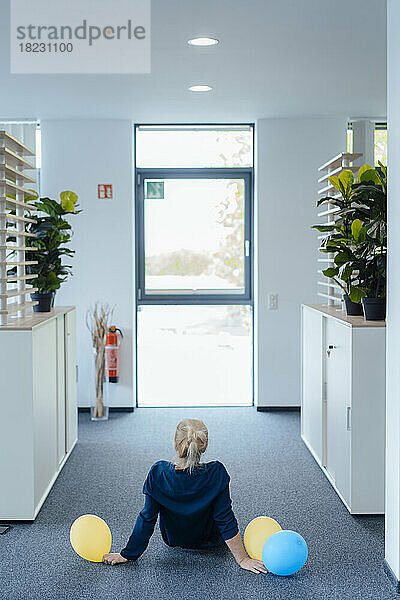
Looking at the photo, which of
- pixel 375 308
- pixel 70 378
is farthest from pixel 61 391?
Answer: pixel 375 308

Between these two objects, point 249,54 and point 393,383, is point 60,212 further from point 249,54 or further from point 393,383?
point 393,383

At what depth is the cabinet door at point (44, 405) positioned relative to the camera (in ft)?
12.6

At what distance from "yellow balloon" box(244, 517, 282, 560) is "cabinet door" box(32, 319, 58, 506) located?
122cm

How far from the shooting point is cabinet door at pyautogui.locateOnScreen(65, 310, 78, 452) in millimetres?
4996

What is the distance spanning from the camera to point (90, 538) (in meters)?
3.27

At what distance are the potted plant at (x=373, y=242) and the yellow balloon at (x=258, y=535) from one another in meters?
1.27

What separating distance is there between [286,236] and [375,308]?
285 cm

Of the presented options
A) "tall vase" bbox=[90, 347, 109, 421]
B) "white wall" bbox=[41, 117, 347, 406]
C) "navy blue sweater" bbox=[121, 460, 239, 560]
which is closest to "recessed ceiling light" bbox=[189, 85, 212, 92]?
"white wall" bbox=[41, 117, 347, 406]

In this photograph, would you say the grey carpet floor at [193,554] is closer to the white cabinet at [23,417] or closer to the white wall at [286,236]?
the white cabinet at [23,417]

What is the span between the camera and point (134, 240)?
22.4ft

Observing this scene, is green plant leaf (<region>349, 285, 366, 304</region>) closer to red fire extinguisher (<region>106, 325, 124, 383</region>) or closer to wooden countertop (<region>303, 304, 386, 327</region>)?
wooden countertop (<region>303, 304, 386, 327</region>)

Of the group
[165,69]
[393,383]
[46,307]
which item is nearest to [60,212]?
[46,307]

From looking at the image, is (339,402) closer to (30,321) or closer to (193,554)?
(193,554)

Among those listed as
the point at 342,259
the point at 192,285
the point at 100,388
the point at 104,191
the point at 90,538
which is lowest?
the point at 90,538
